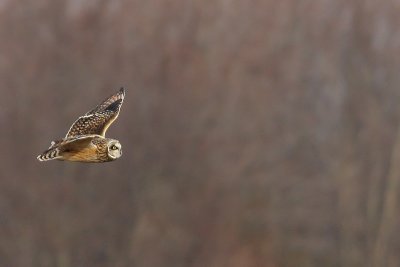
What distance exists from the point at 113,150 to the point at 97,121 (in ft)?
1.98

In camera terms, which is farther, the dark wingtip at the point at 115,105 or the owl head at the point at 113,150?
the dark wingtip at the point at 115,105

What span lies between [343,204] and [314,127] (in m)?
1.73

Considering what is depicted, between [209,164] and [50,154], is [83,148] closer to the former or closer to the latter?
[50,154]

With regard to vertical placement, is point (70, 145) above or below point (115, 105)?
below

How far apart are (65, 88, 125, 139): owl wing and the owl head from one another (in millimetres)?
252

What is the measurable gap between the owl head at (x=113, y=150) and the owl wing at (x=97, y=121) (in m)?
0.25

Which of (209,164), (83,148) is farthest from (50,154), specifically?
(209,164)

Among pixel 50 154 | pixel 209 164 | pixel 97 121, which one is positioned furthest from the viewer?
pixel 209 164

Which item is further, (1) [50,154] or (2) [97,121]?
(2) [97,121]

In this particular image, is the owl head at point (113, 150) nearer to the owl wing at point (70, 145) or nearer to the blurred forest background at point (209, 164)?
the owl wing at point (70, 145)

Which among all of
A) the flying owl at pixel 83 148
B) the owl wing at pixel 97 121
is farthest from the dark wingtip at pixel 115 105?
the flying owl at pixel 83 148

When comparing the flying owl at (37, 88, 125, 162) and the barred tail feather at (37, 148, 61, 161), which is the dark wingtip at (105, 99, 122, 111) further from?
the barred tail feather at (37, 148, 61, 161)

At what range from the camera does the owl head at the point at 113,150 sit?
425 cm

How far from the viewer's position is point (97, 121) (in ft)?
15.9
